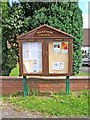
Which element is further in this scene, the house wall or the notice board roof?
the house wall

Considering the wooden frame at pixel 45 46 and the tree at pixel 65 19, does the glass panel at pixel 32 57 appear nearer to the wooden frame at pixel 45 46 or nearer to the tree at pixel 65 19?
the wooden frame at pixel 45 46

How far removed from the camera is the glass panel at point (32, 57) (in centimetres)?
786

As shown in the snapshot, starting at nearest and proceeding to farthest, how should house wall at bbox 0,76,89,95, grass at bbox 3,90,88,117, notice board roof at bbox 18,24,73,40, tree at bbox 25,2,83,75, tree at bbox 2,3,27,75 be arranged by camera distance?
grass at bbox 3,90,88,117 < notice board roof at bbox 18,24,73,40 < house wall at bbox 0,76,89,95 < tree at bbox 25,2,83,75 < tree at bbox 2,3,27,75

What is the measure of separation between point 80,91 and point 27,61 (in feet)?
6.05

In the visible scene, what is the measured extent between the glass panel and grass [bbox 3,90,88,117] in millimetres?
807

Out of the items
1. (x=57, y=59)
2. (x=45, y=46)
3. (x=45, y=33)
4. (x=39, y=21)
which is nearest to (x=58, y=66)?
(x=57, y=59)

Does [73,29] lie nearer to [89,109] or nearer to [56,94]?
[56,94]

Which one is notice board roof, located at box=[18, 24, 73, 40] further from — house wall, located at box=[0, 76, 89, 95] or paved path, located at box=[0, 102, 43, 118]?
paved path, located at box=[0, 102, 43, 118]

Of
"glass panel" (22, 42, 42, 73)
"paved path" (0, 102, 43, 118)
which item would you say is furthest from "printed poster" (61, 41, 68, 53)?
"paved path" (0, 102, 43, 118)

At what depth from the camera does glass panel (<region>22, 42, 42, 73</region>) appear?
786 cm

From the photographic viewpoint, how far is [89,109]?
664cm

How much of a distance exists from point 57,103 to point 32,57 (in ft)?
5.39

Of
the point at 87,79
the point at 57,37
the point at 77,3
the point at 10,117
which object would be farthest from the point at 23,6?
the point at 10,117

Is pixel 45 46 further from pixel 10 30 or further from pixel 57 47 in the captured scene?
pixel 10 30
